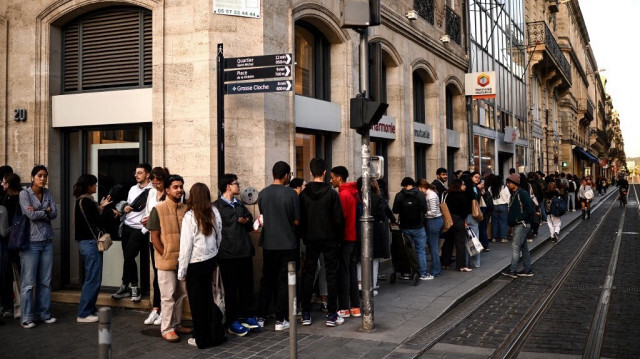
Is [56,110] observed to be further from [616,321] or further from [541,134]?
[541,134]

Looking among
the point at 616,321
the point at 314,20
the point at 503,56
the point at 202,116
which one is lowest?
the point at 616,321

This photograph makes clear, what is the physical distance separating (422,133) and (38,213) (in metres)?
10.7

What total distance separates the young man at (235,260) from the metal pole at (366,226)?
52.0 inches

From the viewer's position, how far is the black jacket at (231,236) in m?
6.43

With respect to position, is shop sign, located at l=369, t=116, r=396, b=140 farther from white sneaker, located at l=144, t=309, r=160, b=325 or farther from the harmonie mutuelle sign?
white sneaker, located at l=144, t=309, r=160, b=325

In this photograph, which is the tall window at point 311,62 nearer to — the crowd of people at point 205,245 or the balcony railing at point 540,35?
the crowd of people at point 205,245

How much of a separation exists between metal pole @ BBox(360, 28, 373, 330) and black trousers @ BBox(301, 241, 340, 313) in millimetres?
473

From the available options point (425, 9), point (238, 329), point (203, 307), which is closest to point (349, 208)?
point (238, 329)

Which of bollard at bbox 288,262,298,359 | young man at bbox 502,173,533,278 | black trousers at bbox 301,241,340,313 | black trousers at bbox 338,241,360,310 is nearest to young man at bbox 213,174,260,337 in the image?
black trousers at bbox 301,241,340,313

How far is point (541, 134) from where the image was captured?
36.2 metres

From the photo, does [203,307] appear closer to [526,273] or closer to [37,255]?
[37,255]

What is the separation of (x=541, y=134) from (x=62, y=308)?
1340 inches

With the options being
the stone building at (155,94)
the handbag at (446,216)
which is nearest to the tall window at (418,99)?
the stone building at (155,94)

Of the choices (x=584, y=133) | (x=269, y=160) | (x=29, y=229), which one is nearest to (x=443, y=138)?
(x=269, y=160)
